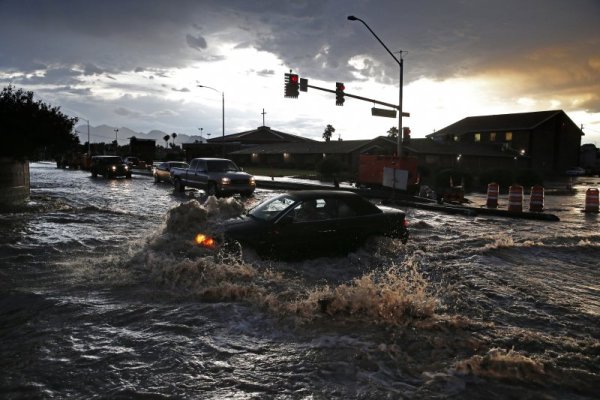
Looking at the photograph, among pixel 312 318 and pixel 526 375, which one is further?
pixel 312 318

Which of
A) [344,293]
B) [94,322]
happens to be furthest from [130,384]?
[344,293]

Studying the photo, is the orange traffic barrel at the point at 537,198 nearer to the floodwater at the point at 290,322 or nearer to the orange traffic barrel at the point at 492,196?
the orange traffic barrel at the point at 492,196

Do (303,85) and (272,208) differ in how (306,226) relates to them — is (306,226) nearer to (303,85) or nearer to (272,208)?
(272,208)

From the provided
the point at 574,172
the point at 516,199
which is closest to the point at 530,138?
the point at 574,172

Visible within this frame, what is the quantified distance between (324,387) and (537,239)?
9.70 meters

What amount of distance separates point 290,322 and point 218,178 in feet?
49.8

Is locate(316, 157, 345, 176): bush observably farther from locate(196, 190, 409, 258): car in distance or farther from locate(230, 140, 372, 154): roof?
locate(196, 190, 409, 258): car in distance

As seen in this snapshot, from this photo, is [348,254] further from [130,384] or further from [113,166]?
[113,166]

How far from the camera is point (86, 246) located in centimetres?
994

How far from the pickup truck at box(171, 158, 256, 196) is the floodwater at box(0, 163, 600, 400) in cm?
963

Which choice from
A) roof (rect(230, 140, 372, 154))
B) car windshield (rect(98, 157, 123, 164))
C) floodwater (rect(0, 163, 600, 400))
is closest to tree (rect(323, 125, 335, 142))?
roof (rect(230, 140, 372, 154))

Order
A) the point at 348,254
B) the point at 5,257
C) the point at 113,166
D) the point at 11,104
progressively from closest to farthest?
the point at 348,254
the point at 5,257
the point at 11,104
the point at 113,166

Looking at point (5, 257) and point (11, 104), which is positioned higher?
point (11, 104)

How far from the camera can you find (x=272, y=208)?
8250 millimetres
